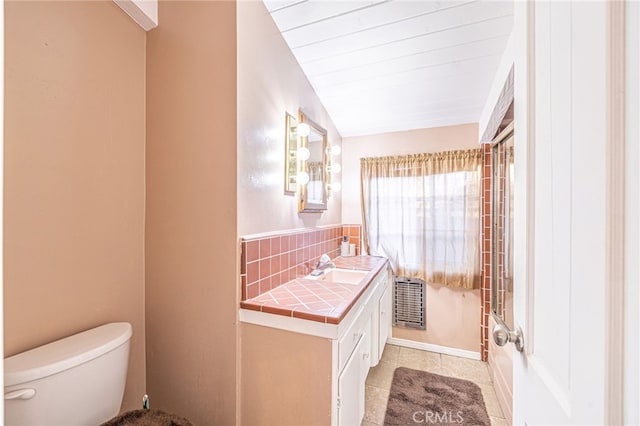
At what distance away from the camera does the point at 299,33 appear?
1.52 m

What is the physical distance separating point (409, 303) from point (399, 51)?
206cm

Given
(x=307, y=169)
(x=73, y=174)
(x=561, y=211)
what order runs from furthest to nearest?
(x=307, y=169), (x=73, y=174), (x=561, y=211)

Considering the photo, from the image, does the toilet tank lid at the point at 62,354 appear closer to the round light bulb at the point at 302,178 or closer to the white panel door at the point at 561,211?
the round light bulb at the point at 302,178

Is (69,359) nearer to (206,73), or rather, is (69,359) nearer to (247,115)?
(247,115)

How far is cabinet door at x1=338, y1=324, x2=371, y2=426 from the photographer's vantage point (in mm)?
1158

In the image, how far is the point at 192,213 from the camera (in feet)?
4.27

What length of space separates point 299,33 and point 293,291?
1.47 meters

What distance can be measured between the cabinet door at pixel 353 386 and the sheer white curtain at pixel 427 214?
1.06 meters

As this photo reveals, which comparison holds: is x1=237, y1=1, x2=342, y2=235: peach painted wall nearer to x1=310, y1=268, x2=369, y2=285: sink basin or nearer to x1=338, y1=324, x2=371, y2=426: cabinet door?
x1=310, y1=268, x2=369, y2=285: sink basin

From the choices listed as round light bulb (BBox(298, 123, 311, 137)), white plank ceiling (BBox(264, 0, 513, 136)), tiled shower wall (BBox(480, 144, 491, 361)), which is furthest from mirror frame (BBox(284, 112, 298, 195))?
tiled shower wall (BBox(480, 144, 491, 361))

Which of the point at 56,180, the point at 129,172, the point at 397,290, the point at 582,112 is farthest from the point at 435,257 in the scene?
the point at 56,180

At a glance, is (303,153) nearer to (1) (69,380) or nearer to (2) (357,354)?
(2) (357,354)

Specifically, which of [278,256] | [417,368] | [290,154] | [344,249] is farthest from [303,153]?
[417,368]

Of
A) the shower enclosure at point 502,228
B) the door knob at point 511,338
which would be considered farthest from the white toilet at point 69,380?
the shower enclosure at point 502,228
